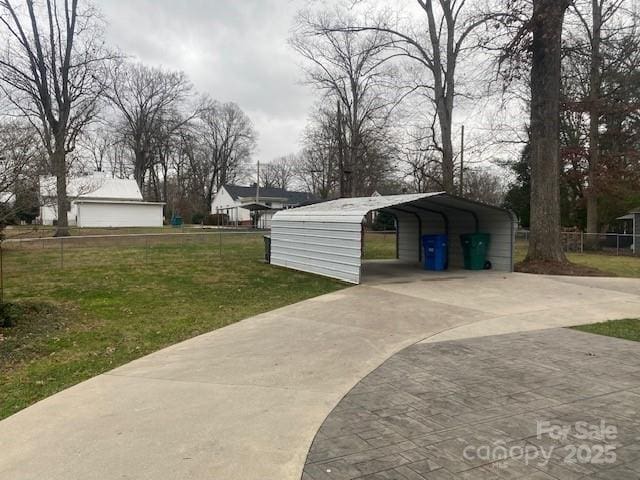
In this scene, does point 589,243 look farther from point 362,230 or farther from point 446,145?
point 362,230

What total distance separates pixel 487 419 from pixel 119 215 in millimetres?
44568

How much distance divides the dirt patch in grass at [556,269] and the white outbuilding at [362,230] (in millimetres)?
674

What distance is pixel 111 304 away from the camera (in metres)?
9.02

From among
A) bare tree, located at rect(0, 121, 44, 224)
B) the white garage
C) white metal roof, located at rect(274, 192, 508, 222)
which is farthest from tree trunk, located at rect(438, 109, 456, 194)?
the white garage

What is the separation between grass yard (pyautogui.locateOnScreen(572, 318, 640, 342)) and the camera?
21.6 feet

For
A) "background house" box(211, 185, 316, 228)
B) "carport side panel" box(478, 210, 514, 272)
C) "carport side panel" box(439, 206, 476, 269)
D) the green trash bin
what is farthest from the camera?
"background house" box(211, 185, 316, 228)

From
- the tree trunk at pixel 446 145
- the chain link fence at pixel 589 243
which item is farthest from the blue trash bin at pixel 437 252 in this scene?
the chain link fence at pixel 589 243

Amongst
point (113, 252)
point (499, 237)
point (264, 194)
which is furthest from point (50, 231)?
point (264, 194)

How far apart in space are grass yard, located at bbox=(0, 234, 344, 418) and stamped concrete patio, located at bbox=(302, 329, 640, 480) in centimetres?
300

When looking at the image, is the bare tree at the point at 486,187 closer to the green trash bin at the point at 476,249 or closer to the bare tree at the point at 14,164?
the green trash bin at the point at 476,249

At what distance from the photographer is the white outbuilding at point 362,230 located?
1215 cm

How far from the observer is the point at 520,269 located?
14547 millimetres

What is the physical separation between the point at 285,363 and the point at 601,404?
10.2 ft

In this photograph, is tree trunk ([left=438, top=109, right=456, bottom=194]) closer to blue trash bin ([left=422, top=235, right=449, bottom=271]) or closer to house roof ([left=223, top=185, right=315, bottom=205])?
blue trash bin ([left=422, top=235, right=449, bottom=271])
